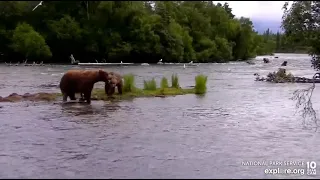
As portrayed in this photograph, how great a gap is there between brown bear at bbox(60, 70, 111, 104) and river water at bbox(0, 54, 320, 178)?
116 centimetres

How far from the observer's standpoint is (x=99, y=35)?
9944 cm

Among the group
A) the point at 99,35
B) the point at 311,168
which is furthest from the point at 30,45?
the point at 311,168

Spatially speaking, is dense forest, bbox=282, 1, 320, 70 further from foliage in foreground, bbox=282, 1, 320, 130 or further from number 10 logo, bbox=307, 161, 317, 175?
number 10 logo, bbox=307, 161, 317, 175

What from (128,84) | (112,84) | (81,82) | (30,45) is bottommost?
(128,84)

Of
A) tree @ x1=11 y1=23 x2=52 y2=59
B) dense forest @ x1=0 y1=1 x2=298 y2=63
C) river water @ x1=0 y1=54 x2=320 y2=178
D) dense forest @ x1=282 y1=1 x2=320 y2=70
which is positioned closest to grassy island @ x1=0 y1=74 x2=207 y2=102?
river water @ x1=0 y1=54 x2=320 y2=178

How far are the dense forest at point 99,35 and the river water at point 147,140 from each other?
72.0m

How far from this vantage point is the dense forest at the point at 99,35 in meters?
95.4

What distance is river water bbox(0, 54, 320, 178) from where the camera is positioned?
454 inches

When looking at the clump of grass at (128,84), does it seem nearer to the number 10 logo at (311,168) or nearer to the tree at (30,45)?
the number 10 logo at (311,168)

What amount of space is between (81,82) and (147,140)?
36.9 ft

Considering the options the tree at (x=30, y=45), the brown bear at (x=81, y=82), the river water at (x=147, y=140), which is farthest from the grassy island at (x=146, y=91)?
the tree at (x=30, y=45)

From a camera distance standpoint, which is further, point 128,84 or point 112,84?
point 128,84

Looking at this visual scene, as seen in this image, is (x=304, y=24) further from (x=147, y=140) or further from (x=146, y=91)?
(x=146, y=91)

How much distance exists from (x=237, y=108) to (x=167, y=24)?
81492mm
